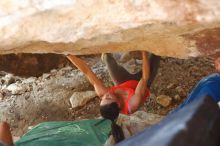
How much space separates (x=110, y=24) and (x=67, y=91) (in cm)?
240

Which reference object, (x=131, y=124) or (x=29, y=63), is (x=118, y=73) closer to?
(x=131, y=124)

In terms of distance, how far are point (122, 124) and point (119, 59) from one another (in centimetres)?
106

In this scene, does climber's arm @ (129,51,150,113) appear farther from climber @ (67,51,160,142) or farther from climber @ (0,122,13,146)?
climber @ (0,122,13,146)

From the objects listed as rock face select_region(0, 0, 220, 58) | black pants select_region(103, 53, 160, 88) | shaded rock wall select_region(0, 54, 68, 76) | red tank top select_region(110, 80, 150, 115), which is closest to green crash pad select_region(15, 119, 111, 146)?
red tank top select_region(110, 80, 150, 115)

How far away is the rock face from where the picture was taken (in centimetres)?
135

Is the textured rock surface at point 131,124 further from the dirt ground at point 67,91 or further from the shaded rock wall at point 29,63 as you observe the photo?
the shaded rock wall at point 29,63

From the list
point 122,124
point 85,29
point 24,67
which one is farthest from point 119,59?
point 85,29

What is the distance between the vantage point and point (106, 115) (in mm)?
2598

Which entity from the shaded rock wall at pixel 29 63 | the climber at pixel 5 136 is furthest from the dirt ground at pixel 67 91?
the climber at pixel 5 136

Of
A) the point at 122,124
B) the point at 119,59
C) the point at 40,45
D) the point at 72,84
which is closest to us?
the point at 40,45

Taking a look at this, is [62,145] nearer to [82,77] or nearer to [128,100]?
[128,100]

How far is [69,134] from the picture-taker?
2.74m

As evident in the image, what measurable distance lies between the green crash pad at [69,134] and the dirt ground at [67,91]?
0.67 metres

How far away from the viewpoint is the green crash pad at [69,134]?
2.65 m
